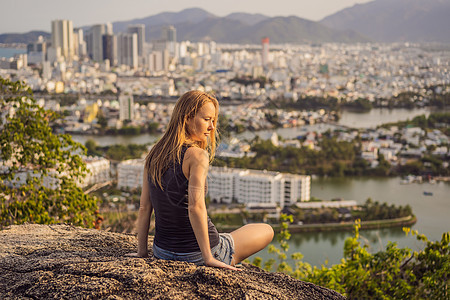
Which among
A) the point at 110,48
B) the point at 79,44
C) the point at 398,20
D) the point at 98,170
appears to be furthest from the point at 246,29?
the point at 98,170

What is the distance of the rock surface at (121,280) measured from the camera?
0.65 m

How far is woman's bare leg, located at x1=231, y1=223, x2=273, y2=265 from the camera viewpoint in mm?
848

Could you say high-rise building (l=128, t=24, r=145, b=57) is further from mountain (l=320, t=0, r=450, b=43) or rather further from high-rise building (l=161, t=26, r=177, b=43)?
mountain (l=320, t=0, r=450, b=43)

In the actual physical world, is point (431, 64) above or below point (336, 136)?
above

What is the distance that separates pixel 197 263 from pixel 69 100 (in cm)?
1508

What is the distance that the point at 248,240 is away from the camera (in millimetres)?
856

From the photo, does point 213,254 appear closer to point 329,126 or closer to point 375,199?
point 375,199

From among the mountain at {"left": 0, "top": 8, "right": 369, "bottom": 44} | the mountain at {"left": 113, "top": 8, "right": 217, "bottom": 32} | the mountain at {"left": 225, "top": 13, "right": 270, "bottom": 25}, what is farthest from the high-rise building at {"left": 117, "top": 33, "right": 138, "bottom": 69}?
the mountain at {"left": 113, "top": 8, "right": 217, "bottom": 32}

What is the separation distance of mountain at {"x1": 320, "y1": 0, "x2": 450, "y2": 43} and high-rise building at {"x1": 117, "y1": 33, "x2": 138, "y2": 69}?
10.2m

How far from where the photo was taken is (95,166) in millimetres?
7031

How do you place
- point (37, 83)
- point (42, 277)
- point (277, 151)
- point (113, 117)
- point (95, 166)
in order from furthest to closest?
point (37, 83)
point (113, 117)
point (277, 151)
point (95, 166)
point (42, 277)

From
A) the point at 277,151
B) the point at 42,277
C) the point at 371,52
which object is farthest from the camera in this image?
the point at 371,52

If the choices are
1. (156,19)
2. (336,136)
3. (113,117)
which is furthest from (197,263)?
(156,19)

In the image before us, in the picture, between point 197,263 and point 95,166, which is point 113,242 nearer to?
point 197,263
